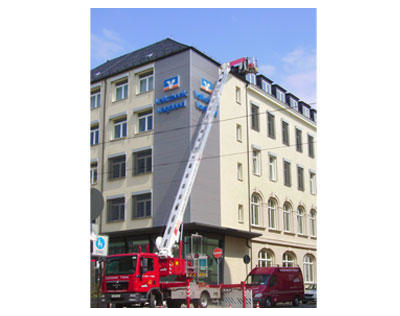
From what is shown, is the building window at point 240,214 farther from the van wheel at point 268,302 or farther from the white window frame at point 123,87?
the white window frame at point 123,87

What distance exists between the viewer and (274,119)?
659 inches

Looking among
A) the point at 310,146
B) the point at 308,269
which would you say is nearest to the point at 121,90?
the point at 310,146

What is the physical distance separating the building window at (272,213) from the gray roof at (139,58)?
20.4ft

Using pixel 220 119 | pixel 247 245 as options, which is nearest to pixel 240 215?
pixel 247 245

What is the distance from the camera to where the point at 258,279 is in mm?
15531

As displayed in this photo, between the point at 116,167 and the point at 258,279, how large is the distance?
7.42m

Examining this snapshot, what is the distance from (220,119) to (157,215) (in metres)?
4.56

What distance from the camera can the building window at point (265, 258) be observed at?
16.5 metres

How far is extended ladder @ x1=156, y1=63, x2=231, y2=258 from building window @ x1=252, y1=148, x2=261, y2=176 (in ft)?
8.93

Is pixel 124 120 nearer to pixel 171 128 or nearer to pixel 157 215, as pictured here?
pixel 171 128

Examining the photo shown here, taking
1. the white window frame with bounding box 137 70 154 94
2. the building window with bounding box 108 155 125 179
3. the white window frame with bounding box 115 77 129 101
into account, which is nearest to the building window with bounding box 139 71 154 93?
the white window frame with bounding box 137 70 154 94

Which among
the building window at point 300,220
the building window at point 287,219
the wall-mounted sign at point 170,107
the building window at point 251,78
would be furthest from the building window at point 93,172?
the building window at point 300,220

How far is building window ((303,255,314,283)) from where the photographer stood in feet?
45.9
